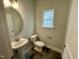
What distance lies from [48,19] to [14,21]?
1.45 meters

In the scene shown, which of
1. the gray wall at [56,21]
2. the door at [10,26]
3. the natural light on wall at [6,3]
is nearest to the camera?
the natural light on wall at [6,3]

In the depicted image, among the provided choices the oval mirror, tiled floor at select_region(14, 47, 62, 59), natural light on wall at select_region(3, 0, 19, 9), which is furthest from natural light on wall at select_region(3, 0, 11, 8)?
tiled floor at select_region(14, 47, 62, 59)

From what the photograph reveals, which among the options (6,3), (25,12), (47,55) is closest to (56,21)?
(25,12)

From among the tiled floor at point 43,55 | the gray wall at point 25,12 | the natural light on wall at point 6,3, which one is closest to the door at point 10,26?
the natural light on wall at point 6,3

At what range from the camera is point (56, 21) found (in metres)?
2.86

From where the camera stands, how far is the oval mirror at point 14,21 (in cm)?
204

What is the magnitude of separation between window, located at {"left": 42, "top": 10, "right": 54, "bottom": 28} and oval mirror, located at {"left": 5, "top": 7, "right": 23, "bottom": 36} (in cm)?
109

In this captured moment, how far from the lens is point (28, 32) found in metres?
2.97

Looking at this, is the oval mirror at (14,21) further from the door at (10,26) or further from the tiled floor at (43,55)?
the tiled floor at (43,55)

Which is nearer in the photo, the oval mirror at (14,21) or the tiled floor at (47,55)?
the oval mirror at (14,21)

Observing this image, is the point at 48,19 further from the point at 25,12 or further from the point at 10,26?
the point at 10,26

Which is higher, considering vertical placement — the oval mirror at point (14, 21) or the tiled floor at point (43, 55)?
the oval mirror at point (14, 21)

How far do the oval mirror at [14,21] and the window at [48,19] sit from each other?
1093mm

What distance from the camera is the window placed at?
2.94 m
